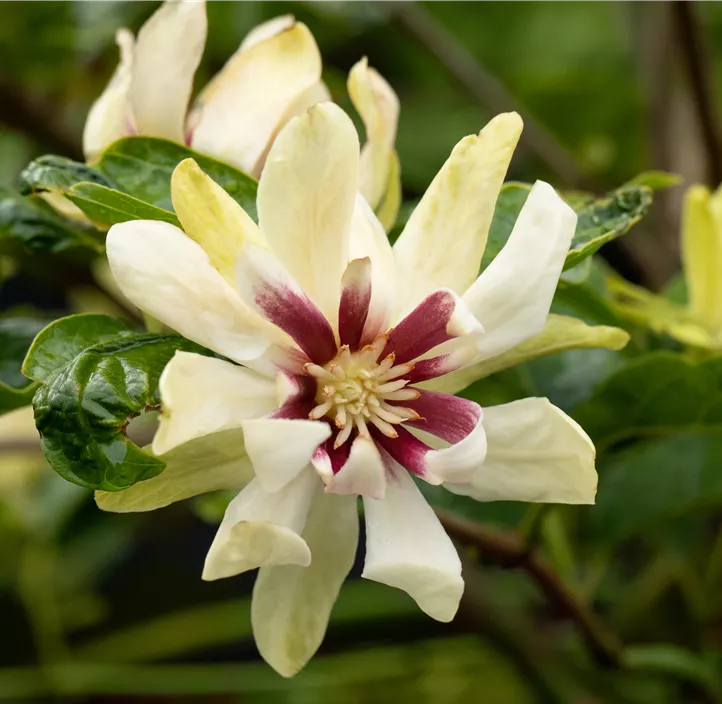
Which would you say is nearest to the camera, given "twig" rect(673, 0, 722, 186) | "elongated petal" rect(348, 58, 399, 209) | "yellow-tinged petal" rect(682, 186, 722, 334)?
"elongated petal" rect(348, 58, 399, 209)

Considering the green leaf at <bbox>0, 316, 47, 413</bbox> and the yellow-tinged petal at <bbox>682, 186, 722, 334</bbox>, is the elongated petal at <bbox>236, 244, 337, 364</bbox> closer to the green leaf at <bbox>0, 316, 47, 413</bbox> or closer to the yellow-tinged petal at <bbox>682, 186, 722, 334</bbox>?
the green leaf at <bbox>0, 316, 47, 413</bbox>

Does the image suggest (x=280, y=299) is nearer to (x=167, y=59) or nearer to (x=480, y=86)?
(x=167, y=59)

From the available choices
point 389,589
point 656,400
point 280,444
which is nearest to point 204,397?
point 280,444

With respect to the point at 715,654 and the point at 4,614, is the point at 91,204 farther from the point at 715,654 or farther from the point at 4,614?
the point at 4,614

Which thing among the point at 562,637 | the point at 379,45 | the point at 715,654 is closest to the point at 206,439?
the point at 715,654

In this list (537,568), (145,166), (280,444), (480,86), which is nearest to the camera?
(280,444)

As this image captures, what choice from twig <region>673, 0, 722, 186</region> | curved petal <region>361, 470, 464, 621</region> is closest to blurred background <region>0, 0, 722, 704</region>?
twig <region>673, 0, 722, 186</region>

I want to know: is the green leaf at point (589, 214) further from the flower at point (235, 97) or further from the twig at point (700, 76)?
the twig at point (700, 76)
